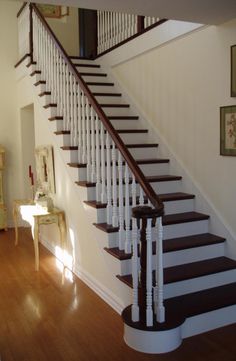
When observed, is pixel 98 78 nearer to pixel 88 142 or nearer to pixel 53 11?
pixel 53 11

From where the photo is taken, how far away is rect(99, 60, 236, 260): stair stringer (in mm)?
4113

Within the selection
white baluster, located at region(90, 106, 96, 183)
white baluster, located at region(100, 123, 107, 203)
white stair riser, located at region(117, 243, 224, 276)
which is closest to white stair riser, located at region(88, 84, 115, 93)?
white baluster, located at region(90, 106, 96, 183)

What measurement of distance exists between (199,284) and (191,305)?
1.05 feet

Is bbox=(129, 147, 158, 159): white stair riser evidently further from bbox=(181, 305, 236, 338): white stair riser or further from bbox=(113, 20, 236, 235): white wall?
bbox=(181, 305, 236, 338): white stair riser

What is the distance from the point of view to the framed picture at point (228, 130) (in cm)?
391

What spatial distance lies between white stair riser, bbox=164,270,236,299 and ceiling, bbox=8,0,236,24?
2.39 m

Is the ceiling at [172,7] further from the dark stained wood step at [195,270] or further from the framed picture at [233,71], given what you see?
the dark stained wood step at [195,270]

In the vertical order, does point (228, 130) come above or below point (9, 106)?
below

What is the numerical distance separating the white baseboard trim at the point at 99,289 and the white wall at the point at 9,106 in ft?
10.3

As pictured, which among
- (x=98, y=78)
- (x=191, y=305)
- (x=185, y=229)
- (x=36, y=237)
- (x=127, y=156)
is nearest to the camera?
(x=191, y=305)

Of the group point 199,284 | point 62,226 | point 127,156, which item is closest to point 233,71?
point 127,156

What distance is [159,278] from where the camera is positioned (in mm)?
3152

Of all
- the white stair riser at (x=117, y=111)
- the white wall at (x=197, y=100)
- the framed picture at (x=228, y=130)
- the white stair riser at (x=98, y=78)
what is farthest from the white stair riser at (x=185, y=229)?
the white stair riser at (x=98, y=78)

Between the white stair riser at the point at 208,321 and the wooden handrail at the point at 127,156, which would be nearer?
the wooden handrail at the point at 127,156
